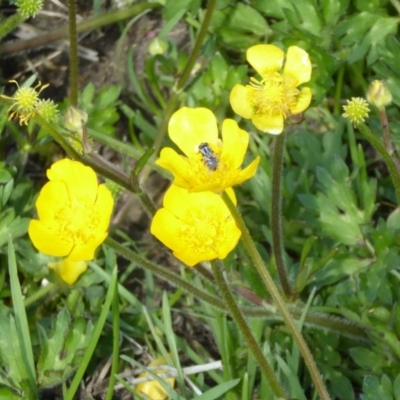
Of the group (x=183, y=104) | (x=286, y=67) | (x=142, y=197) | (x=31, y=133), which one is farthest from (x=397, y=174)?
(x=31, y=133)

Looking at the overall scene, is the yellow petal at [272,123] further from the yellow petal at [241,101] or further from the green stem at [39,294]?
the green stem at [39,294]

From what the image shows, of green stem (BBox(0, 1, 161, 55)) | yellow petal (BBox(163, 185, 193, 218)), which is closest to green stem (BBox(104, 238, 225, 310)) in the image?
yellow petal (BBox(163, 185, 193, 218))

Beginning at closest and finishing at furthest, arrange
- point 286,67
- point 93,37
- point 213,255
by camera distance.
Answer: point 213,255 < point 286,67 < point 93,37

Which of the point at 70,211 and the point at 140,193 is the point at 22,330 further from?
the point at 140,193

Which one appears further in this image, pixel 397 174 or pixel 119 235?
pixel 119 235

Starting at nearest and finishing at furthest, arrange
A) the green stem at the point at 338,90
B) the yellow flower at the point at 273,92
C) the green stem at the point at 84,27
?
the yellow flower at the point at 273,92
the green stem at the point at 338,90
the green stem at the point at 84,27

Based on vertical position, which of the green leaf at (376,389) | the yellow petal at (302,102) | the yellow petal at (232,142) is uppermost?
the yellow petal at (302,102)

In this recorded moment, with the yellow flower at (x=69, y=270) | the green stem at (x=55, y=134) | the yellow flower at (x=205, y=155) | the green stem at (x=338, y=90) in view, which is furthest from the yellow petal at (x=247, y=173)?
the green stem at (x=338, y=90)

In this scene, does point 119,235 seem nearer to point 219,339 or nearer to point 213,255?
point 219,339
